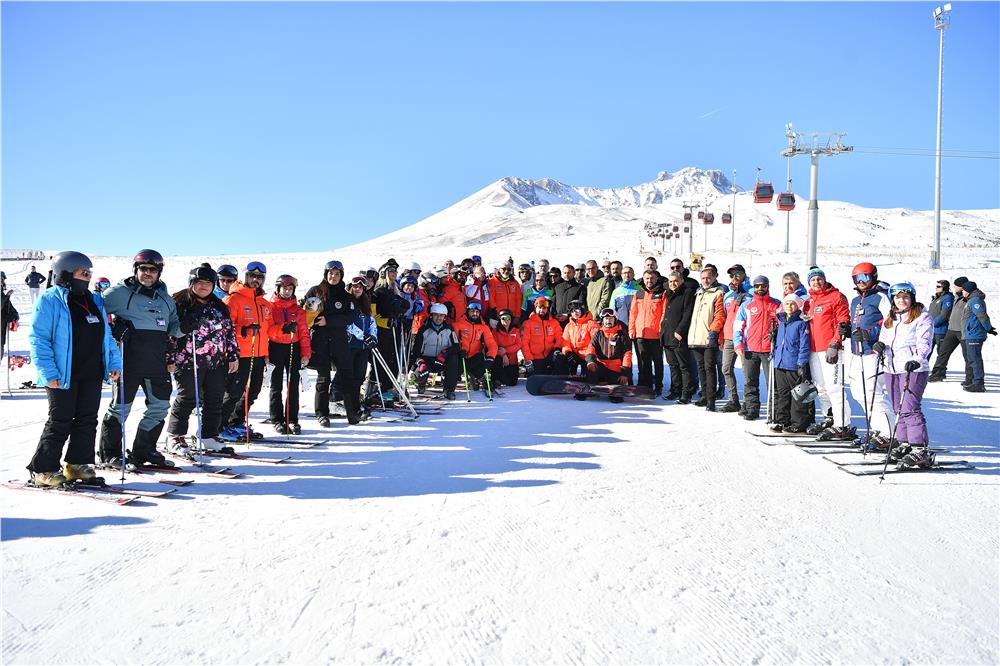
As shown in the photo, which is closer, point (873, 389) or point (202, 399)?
point (202, 399)

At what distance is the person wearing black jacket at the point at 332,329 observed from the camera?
7629mm

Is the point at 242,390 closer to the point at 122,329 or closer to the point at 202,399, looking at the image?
the point at 202,399

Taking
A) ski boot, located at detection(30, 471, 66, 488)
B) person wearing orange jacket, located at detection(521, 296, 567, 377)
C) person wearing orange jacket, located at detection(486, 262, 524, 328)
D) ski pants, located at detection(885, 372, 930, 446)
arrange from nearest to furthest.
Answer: ski boot, located at detection(30, 471, 66, 488), ski pants, located at detection(885, 372, 930, 446), person wearing orange jacket, located at detection(521, 296, 567, 377), person wearing orange jacket, located at detection(486, 262, 524, 328)

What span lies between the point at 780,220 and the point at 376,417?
13011cm

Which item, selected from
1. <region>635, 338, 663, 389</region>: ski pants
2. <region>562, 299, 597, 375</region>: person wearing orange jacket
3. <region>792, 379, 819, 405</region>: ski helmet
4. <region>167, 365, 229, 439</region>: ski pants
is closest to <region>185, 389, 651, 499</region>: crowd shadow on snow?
<region>167, 365, 229, 439</region>: ski pants

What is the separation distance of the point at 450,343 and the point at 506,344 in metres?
1.45

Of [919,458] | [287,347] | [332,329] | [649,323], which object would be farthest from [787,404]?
[287,347]

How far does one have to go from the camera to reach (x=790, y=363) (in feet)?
24.4

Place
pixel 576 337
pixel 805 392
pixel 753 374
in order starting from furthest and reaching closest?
pixel 576 337, pixel 753 374, pixel 805 392

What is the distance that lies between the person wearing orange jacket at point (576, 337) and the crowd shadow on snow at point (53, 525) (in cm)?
734

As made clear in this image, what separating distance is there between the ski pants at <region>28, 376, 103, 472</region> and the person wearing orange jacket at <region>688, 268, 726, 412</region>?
691cm

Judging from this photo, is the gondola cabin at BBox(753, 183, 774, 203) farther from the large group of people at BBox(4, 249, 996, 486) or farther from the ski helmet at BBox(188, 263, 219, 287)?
the ski helmet at BBox(188, 263, 219, 287)

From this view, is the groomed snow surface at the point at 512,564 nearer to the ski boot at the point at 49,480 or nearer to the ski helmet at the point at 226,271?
the ski boot at the point at 49,480

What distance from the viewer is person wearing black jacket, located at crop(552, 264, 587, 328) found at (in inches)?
480
